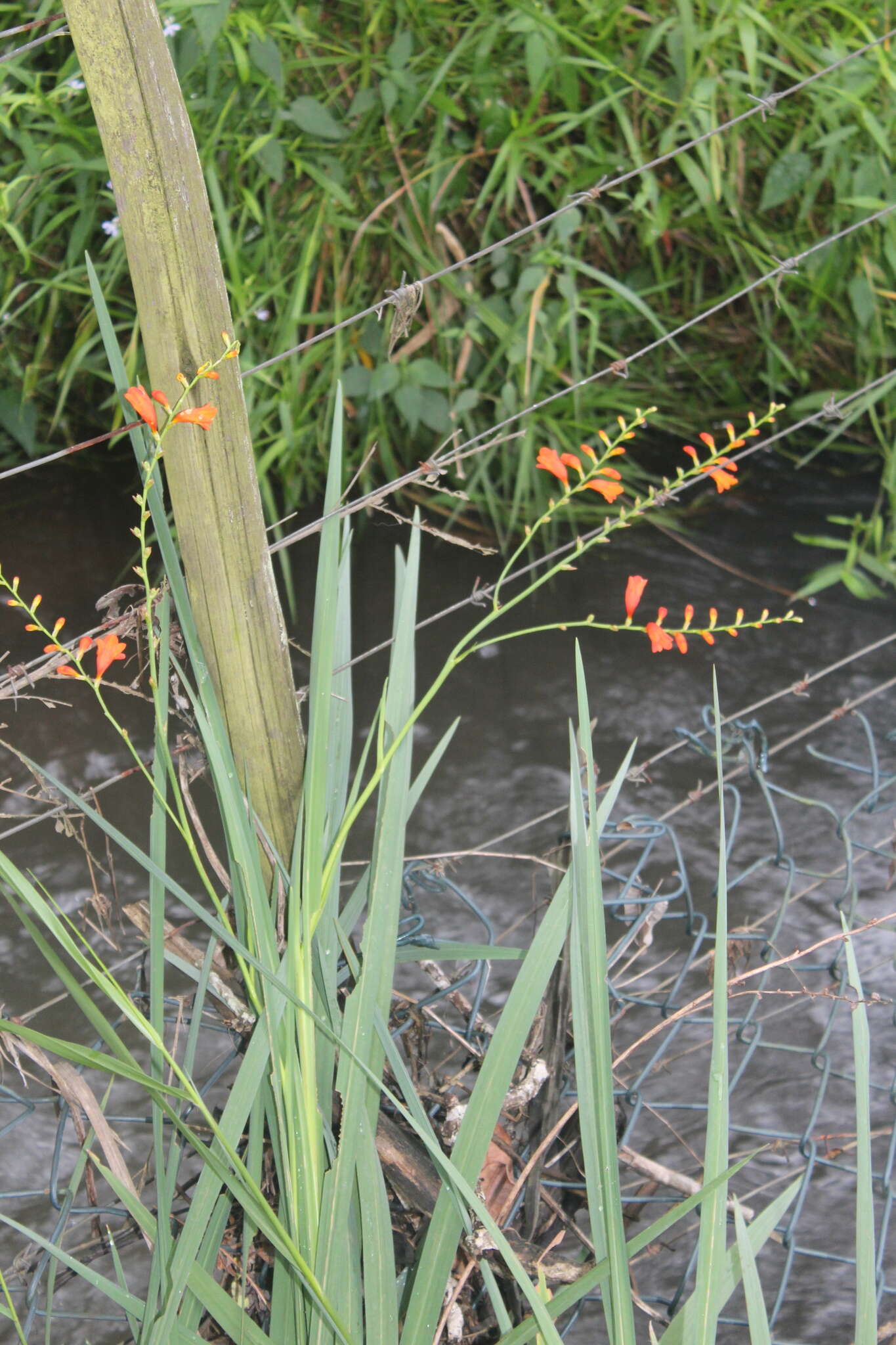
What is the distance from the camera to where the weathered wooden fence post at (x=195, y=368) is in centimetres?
87

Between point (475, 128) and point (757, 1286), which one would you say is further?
point (475, 128)

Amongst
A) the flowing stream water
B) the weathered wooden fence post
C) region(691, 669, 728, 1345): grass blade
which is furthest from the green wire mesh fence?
the weathered wooden fence post

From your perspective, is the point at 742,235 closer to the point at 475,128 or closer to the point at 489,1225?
the point at 475,128

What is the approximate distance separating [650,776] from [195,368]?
1678 mm

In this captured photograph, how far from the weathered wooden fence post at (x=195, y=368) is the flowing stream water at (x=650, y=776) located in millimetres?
693

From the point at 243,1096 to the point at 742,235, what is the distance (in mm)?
2856

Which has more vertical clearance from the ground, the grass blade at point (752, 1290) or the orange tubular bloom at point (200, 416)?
the orange tubular bloom at point (200, 416)

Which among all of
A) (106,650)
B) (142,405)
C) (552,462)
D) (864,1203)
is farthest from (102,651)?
(864,1203)

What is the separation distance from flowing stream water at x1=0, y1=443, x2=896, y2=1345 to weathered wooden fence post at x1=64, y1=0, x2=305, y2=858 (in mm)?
693

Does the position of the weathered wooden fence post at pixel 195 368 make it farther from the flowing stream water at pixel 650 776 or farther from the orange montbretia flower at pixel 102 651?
the flowing stream water at pixel 650 776

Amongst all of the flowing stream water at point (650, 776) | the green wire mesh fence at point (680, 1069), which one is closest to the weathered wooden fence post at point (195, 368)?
the green wire mesh fence at point (680, 1069)

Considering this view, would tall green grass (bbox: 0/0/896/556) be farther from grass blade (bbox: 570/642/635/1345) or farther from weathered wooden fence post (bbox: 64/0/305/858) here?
grass blade (bbox: 570/642/635/1345)

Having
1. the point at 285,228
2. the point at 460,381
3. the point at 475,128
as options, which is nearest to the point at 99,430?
the point at 285,228

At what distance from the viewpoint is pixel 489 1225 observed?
29.5 inches
